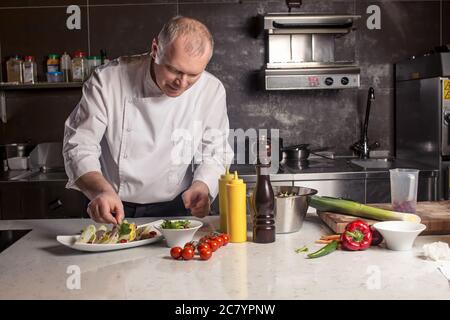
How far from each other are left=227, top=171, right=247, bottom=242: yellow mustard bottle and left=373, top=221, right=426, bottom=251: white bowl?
0.42 meters

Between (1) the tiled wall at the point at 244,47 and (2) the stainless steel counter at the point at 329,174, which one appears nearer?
(2) the stainless steel counter at the point at 329,174

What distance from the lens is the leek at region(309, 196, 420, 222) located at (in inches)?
74.4

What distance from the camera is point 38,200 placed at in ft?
11.6

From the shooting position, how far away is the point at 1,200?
139 inches

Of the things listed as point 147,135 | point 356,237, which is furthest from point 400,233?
point 147,135

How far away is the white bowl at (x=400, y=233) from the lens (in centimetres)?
170

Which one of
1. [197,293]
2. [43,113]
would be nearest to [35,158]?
[43,113]

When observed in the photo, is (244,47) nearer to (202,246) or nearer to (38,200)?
(38,200)

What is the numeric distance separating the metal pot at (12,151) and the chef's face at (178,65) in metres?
2.29

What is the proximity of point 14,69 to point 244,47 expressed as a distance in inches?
66.5

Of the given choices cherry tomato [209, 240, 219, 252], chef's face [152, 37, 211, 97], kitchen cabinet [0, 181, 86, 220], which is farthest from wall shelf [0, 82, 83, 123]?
cherry tomato [209, 240, 219, 252]

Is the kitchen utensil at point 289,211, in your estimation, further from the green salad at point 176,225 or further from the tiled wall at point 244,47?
the tiled wall at point 244,47

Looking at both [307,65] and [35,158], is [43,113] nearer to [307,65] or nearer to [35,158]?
[35,158]

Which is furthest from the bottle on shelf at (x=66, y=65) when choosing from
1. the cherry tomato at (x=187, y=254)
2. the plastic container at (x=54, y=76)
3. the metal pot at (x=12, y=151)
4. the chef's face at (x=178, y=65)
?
the cherry tomato at (x=187, y=254)
